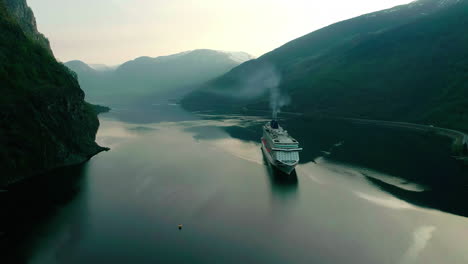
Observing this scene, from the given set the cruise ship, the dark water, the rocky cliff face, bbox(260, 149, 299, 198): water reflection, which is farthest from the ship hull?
the rocky cliff face

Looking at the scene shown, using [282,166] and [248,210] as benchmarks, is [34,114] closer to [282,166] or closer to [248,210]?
[248,210]

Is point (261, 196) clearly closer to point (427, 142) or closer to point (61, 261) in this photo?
point (61, 261)

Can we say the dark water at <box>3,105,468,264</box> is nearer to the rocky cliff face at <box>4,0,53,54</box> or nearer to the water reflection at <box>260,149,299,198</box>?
the water reflection at <box>260,149,299,198</box>

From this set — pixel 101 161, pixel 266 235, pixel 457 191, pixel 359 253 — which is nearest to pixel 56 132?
pixel 101 161

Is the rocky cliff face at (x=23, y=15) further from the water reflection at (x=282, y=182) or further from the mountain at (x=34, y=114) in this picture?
the water reflection at (x=282, y=182)

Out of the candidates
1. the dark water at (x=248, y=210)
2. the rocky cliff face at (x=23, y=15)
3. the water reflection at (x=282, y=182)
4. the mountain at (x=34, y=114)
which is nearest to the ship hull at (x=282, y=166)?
the water reflection at (x=282, y=182)

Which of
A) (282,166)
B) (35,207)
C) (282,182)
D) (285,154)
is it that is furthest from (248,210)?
(35,207)
